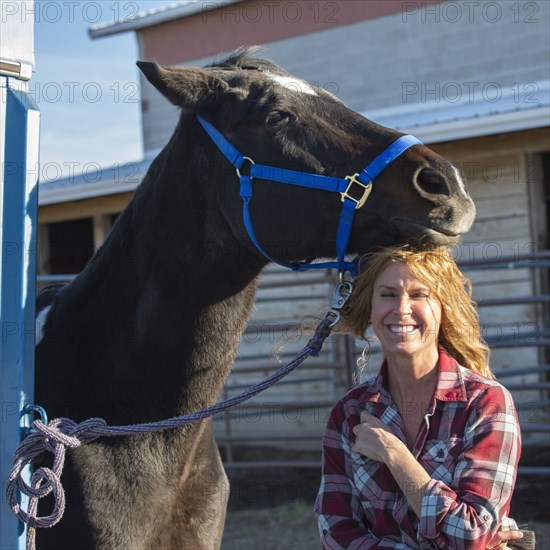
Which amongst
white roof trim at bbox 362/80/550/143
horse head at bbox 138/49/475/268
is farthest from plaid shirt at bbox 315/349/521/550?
white roof trim at bbox 362/80/550/143

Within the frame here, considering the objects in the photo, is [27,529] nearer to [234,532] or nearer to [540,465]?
[234,532]

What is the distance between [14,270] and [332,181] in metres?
1.06

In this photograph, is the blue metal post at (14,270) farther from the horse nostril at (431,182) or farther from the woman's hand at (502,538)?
the woman's hand at (502,538)

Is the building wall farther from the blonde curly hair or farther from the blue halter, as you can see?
the blonde curly hair

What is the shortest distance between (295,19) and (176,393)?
810cm

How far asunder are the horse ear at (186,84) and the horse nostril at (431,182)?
0.84m

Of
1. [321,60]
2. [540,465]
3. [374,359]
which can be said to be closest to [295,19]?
[321,60]

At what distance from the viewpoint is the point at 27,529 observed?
2318mm

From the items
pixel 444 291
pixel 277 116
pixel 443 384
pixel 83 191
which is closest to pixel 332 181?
pixel 277 116

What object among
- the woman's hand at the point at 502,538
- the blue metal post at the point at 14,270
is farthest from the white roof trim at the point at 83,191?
the woman's hand at the point at 502,538

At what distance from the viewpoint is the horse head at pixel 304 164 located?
7.73 ft

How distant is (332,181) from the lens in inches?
100

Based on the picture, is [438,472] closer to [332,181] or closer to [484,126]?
[332,181]

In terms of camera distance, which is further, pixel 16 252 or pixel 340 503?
pixel 16 252
